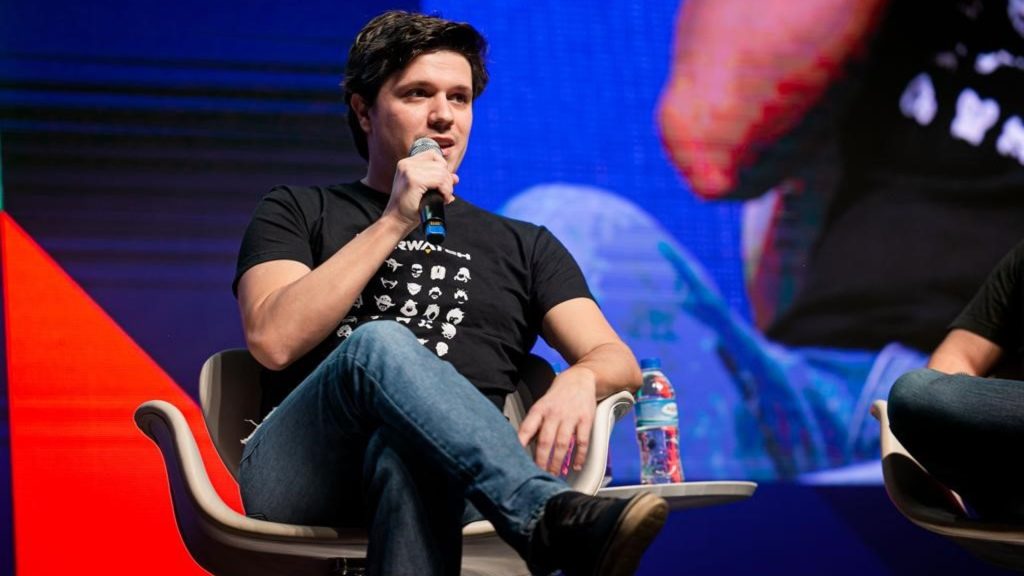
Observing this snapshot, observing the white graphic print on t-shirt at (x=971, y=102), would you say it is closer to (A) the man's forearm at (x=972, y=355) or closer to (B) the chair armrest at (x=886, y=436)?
(A) the man's forearm at (x=972, y=355)

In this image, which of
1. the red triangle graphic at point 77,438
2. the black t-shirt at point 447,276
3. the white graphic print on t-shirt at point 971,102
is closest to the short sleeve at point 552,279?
the black t-shirt at point 447,276

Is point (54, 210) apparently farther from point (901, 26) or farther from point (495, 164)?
point (901, 26)

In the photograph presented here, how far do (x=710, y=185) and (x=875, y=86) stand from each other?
23.4 inches

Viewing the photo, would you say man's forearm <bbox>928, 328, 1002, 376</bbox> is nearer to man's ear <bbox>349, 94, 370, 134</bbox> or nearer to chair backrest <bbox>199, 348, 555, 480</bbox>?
chair backrest <bbox>199, 348, 555, 480</bbox>

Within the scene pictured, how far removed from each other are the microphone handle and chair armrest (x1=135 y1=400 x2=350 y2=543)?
43 centimetres

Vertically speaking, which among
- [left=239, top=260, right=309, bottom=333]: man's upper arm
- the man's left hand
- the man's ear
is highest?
the man's ear

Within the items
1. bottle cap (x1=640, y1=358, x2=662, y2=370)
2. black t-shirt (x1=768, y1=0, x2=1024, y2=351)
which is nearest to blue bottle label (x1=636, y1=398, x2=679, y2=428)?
bottle cap (x1=640, y1=358, x2=662, y2=370)

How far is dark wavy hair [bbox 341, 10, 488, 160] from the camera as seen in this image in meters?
2.00

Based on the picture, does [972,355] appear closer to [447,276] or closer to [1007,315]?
[1007,315]

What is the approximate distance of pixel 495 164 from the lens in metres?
2.89

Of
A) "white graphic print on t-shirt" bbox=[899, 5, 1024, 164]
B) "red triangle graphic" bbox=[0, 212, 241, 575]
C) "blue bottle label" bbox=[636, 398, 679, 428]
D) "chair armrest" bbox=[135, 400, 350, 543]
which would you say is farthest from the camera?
"white graphic print on t-shirt" bbox=[899, 5, 1024, 164]

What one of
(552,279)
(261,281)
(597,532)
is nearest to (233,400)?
(261,281)

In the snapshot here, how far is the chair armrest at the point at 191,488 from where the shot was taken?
5.03 feet

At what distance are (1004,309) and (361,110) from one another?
4.19ft
